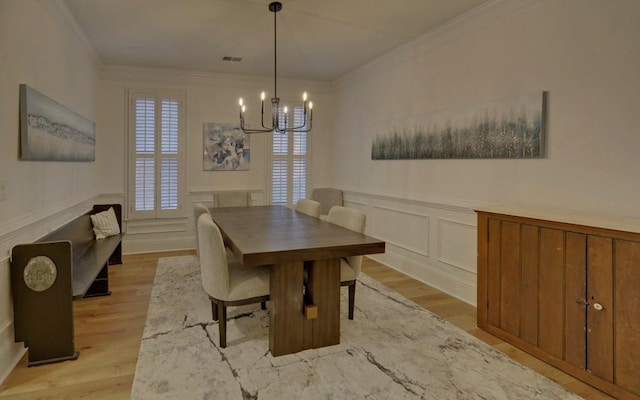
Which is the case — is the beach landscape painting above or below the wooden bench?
above

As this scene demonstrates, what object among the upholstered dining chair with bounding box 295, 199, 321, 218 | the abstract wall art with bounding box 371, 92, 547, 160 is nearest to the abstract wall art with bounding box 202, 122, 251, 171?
the upholstered dining chair with bounding box 295, 199, 321, 218

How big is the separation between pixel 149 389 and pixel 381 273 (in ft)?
9.80

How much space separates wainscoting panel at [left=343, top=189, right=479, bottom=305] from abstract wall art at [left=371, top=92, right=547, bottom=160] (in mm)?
519

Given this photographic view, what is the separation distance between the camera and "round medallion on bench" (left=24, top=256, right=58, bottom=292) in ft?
8.16

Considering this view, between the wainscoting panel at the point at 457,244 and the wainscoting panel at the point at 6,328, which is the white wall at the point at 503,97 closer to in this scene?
the wainscoting panel at the point at 457,244

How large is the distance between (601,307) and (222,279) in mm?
2298

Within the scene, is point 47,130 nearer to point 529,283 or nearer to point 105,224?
point 105,224

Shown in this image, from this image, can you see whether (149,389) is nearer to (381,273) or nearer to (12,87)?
(12,87)

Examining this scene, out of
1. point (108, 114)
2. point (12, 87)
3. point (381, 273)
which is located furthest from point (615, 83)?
point (108, 114)

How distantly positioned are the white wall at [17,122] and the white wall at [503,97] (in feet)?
11.6

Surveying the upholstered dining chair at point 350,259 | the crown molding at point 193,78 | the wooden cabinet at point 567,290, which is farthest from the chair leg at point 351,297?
the crown molding at point 193,78

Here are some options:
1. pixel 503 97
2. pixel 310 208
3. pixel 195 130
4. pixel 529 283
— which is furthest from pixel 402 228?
pixel 195 130

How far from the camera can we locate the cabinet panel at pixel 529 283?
2586mm

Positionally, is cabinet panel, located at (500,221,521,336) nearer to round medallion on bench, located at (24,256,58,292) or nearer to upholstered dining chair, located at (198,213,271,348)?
upholstered dining chair, located at (198,213,271,348)
